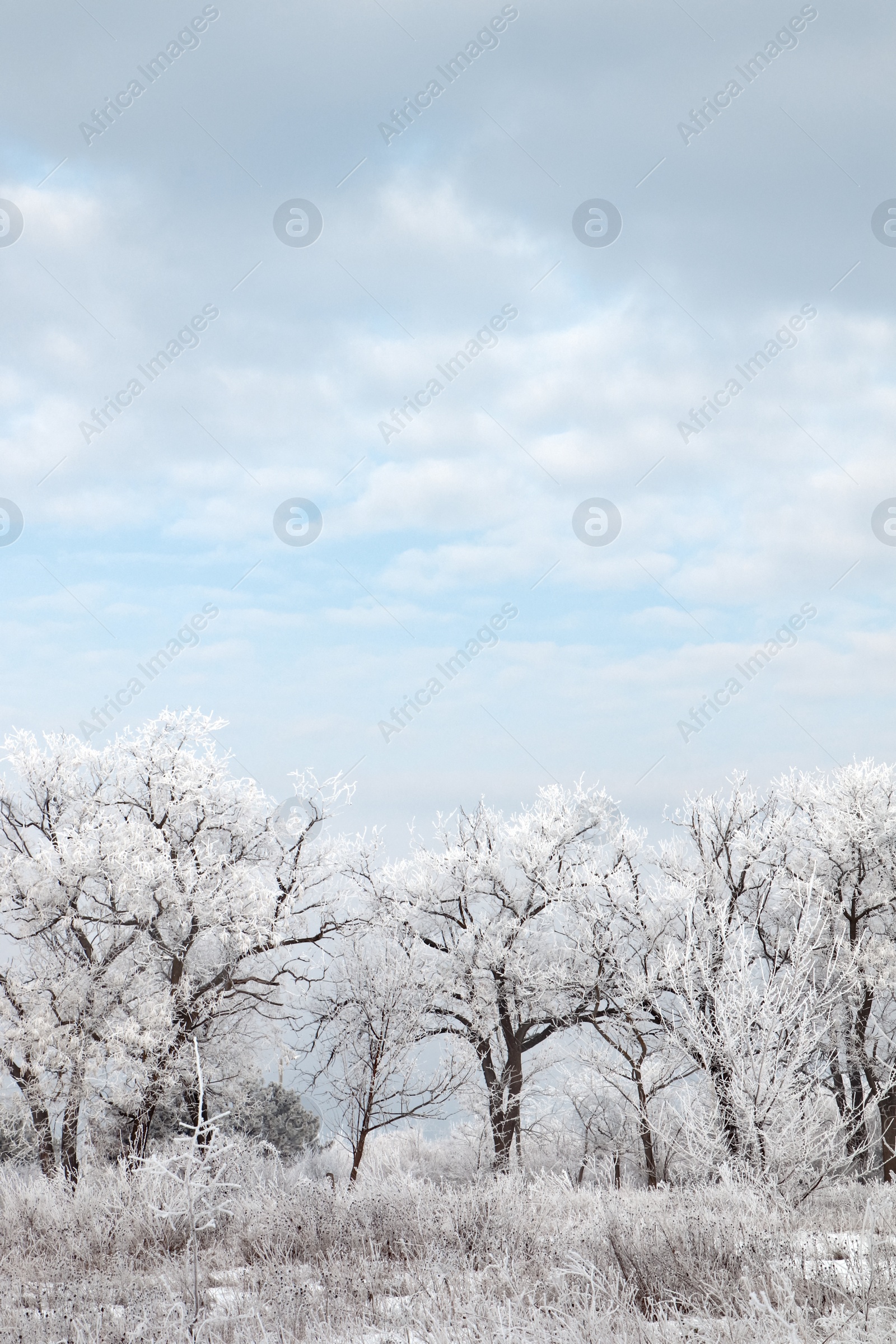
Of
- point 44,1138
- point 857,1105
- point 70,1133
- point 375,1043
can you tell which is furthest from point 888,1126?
point 44,1138

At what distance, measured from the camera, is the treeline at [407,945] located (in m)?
19.2

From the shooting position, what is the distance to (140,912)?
2030 centimetres

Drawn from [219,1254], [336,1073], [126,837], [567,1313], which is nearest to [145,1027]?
[126,837]

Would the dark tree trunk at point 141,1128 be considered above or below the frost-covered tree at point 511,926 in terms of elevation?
below

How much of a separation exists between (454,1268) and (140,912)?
1539 centimetres

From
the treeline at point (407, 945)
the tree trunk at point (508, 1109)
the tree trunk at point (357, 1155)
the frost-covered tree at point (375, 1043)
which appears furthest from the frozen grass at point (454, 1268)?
the tree trunk at point (508, 1109)

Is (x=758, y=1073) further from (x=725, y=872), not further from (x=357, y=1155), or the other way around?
(x=725, y=872)

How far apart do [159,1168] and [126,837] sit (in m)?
15.4

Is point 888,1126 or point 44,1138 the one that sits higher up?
point 44,1138

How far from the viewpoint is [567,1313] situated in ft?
18.0

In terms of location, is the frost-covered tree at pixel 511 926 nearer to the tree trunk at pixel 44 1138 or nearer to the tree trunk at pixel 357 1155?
the tree trunk at pixel 357 1155

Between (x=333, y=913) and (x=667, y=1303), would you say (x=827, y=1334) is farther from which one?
(x=333, y=913)

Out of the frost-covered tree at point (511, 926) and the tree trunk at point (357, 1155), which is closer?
the tree trunk at point (357, 1155)

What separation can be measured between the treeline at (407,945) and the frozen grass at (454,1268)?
26.2 ft
